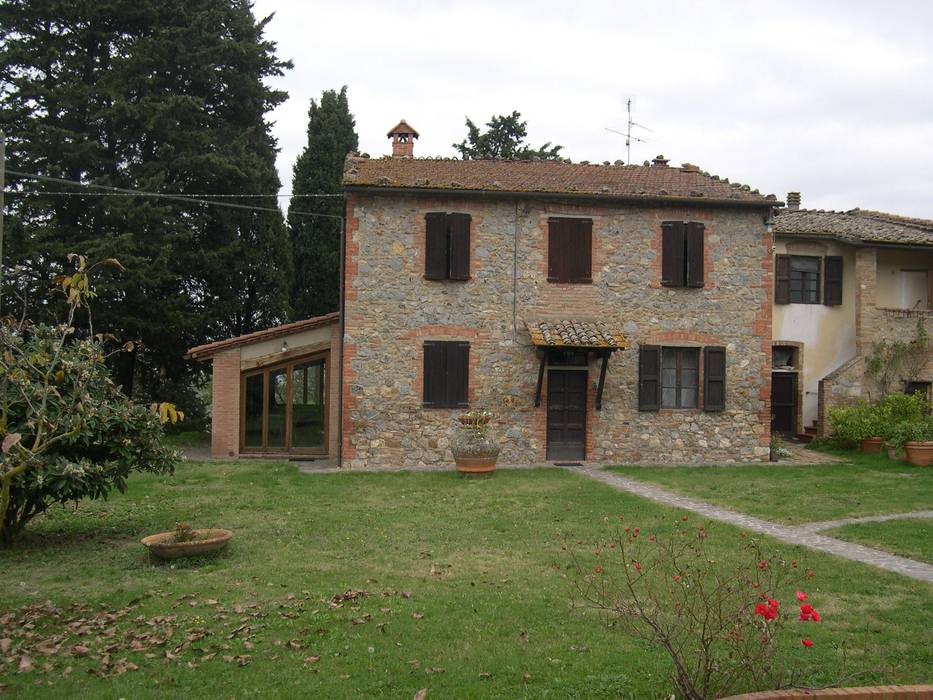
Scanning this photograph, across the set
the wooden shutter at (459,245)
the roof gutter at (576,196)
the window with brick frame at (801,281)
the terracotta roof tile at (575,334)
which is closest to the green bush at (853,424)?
the window with brick frame at (801,281)

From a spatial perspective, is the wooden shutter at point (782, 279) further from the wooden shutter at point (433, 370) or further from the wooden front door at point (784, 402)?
the wooden shutter at point (433, 370)

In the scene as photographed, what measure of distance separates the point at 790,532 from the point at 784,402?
12.2m

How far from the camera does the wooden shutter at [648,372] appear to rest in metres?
17.4

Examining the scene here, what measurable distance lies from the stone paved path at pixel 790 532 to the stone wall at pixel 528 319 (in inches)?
118

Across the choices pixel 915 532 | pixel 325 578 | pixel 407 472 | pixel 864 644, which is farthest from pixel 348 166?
pixel 864 644

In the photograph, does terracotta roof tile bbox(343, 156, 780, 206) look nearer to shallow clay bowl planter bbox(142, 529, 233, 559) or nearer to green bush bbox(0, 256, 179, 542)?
green bush bbox(0, 256, 179, 542)

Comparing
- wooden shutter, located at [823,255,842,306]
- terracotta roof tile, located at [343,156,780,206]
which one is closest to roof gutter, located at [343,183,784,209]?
terracotta roof tile, located at [343,156,780,206]

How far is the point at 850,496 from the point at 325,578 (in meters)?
9.45

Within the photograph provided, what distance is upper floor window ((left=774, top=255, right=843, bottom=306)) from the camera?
2091 centimetres

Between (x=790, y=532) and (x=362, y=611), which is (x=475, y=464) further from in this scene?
(x=362, y=611)

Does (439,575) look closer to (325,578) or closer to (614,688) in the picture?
(325,578)

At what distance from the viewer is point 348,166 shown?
17.7 meters

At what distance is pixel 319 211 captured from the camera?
87.8 ft

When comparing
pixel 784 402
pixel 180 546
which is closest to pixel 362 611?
pixel 180 546
